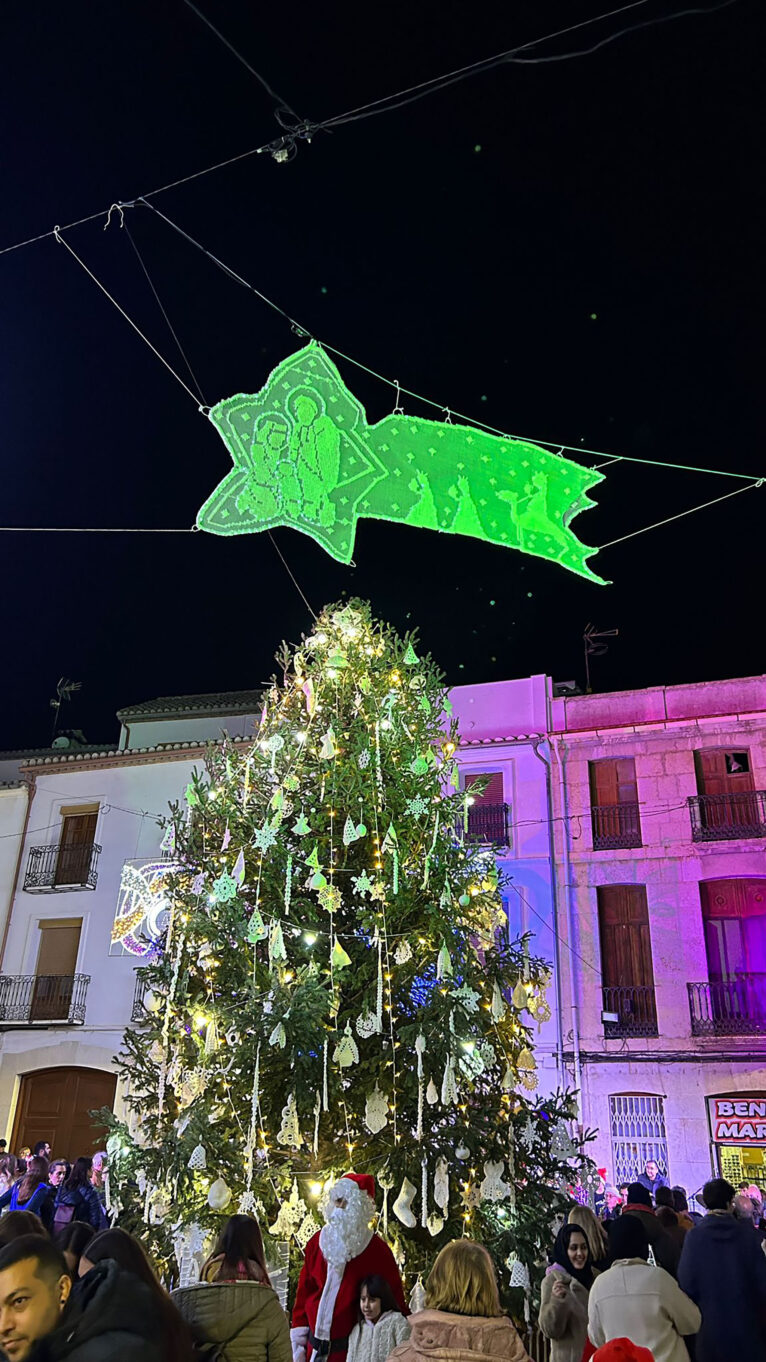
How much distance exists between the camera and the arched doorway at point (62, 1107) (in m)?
17.8

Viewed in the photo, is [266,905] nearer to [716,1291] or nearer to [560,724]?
[716,1291]

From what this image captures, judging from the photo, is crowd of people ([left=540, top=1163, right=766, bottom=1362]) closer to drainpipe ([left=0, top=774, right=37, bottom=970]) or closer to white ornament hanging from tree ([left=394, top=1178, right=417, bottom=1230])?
white ornament hanging from tree ([left=394, top=1178, right=417, bottom=1230])

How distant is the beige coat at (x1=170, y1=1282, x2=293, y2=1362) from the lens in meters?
2.90

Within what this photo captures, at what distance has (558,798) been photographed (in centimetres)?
1745

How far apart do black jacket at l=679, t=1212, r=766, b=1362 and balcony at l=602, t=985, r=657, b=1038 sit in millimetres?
12011

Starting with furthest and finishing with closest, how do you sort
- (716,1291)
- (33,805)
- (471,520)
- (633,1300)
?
(33,805) < (471,520) < (716,1291) < (633,1300)

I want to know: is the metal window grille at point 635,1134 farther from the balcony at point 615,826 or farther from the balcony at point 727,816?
the balcony at point 727,816

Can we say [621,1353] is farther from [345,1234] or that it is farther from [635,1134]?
[635,1134]

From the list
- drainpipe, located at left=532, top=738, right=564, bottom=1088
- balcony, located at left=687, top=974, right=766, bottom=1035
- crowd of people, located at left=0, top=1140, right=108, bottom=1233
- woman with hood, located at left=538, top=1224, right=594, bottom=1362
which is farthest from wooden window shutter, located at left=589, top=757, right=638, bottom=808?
woman with hood, located at left=538, top=1224, right=594, bottom=1362

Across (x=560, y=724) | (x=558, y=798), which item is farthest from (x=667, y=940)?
(x=560, y=724)

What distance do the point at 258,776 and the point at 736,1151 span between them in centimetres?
1164

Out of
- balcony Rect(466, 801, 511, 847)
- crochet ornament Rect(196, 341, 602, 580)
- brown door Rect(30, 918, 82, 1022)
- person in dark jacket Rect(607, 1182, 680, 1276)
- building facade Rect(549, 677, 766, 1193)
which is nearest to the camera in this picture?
person in dark jacket Rect(607, 1182, 680, 1276)

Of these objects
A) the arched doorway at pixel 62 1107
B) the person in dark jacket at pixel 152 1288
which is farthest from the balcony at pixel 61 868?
the person in dark jacket at pixel 152 1288

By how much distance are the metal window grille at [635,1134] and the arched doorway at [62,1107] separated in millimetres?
9406
